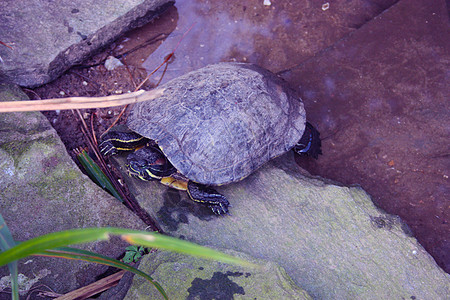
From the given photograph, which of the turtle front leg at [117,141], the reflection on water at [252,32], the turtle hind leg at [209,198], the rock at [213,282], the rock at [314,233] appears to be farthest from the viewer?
the reflection on water at [252,32]

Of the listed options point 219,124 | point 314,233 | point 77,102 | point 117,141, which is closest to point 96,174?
point 117,141

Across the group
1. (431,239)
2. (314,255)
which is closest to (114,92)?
(314,255)

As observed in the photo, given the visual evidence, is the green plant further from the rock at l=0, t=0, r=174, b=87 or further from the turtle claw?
the rock at l=0, t=0, r=174, b=87

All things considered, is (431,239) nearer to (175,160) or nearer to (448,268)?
(448,268)

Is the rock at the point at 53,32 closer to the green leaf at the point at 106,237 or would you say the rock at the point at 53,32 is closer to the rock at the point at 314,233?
the rock at the point at 314,233

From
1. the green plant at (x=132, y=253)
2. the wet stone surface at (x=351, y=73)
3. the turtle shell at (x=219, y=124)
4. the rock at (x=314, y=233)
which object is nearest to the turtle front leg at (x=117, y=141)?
the turtle shell at (x=219, y=124)

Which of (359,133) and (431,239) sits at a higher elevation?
(359,133)

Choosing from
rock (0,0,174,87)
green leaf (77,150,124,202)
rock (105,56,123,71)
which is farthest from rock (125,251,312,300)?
rock (105,56,123,71)
